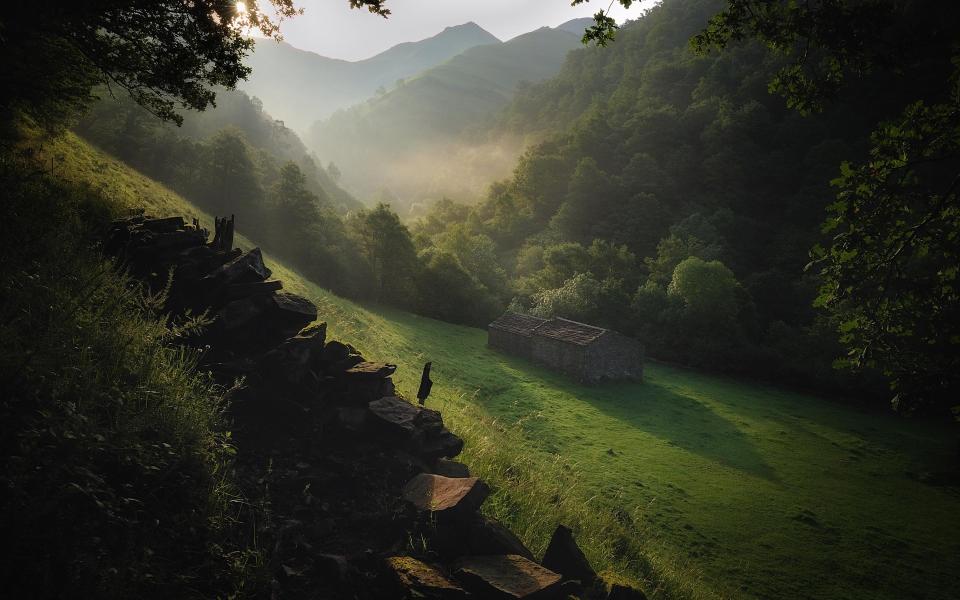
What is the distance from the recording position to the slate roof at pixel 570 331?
34.9 metres

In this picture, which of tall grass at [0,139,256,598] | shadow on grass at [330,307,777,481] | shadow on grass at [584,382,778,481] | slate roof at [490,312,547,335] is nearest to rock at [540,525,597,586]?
tall grass at [0,139,256,598]

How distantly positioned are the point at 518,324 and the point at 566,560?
34357mm

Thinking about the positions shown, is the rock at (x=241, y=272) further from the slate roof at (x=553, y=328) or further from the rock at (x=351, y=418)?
the slate roof at (x=553, y=328)

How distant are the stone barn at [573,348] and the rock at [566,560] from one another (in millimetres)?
27916

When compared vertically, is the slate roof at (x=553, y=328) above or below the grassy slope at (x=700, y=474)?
above

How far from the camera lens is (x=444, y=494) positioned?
21.1ft

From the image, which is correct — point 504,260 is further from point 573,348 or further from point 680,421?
point 680,421

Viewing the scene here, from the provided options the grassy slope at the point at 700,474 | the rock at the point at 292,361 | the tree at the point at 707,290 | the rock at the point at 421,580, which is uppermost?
the tree at the point at 707,290

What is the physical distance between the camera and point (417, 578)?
5023 millimetres

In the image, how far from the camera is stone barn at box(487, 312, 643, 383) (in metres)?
34.2

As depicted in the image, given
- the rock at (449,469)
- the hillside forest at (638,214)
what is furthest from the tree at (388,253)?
the rock at (449,469)

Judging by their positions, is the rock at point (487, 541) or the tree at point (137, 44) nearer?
the rock at point (487, 541)

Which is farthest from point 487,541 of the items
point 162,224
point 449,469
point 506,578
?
point 162,224

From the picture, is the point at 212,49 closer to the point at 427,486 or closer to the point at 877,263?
the point at 427,486
